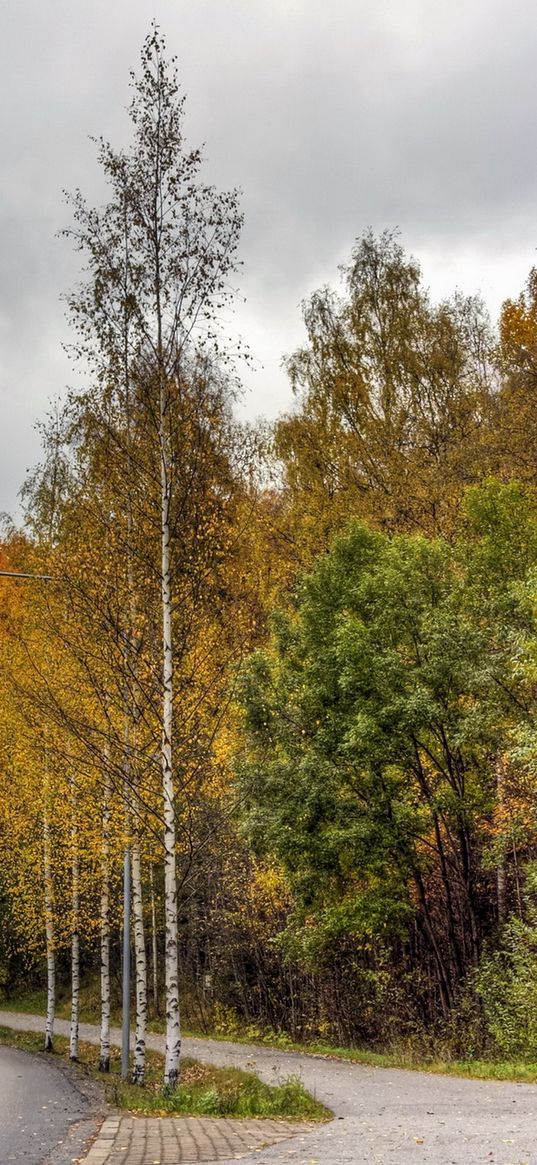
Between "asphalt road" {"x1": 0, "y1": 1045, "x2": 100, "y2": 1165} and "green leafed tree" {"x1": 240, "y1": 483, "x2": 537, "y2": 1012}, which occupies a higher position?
"green leafed tree" {"x1": 240, "y1": 483, "x2": 537, "y2": 1012}

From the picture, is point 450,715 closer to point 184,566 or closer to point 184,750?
point 184,750

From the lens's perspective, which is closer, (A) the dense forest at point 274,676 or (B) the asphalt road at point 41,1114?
(B) the asphalt road at point 41,1114

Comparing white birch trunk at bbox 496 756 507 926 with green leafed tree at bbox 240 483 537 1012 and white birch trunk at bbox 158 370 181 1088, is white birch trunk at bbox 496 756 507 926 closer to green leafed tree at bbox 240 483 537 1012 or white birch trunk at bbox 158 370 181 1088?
green leafed tree at bbox 240 483 537 1012

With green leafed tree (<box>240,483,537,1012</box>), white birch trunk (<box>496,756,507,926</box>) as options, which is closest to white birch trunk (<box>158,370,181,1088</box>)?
green leafed tree (<box>240,483,537,1012</box>)

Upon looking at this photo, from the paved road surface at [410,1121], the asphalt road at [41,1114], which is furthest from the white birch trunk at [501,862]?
the asphalt road at [41,1114]

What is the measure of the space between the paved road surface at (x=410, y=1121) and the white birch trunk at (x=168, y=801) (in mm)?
2086

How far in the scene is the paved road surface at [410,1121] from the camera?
7602 mm

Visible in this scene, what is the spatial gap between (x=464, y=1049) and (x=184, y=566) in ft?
35.8

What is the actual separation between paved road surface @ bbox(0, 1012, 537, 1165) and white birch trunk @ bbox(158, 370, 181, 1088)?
209 cm

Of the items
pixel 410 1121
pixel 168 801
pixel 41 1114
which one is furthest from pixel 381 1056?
pixel 168 801

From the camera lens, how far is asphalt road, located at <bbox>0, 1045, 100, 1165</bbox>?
9383mm

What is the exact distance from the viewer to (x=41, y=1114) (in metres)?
12.4

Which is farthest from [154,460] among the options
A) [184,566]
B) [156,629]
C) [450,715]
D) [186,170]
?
[450,715]

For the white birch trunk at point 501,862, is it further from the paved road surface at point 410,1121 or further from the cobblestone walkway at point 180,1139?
the cobblestone walkway at point 180,1139
